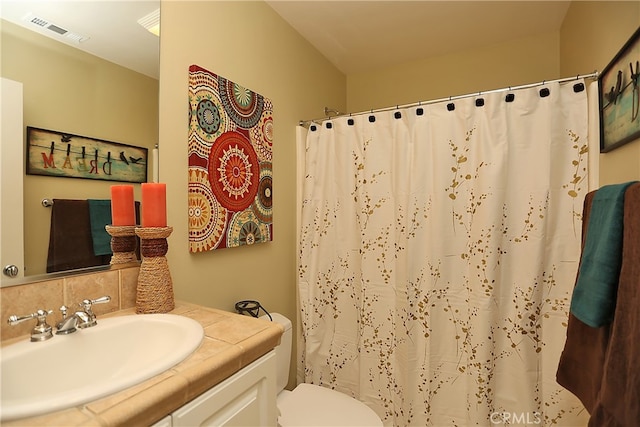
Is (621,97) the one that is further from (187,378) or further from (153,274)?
(153,274)

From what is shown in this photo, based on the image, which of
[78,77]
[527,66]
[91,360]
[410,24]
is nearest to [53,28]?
[78,77]

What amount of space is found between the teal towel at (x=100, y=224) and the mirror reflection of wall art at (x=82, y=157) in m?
0.09

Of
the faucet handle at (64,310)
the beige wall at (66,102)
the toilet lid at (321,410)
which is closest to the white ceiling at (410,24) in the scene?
the beige wall at (66,102)

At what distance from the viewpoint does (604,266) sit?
844mm

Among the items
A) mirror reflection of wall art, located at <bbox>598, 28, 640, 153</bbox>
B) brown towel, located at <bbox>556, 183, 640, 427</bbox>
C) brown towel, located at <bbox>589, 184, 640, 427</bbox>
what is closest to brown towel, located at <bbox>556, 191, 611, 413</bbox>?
brown towel, located at <bbox>556, 183, 640, 427</bbox>

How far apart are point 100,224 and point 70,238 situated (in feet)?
0.31

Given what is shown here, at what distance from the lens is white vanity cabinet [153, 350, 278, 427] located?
0.67 meters

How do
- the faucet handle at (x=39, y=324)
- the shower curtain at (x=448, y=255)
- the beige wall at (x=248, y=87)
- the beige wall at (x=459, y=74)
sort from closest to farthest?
1. the faucet handle at (x=39, y=324)
2. the beige wall at (x=248, y=87)
3. the shower curtain at (x=448, y=255)
4. the beige wall at (x=459, y=74)

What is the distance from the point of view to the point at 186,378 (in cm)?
65

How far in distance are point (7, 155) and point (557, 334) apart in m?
2.09

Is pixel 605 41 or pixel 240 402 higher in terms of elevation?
pixel 605 41

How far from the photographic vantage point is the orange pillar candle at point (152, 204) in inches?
40.4

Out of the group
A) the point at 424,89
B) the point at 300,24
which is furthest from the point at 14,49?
the point at 424,89

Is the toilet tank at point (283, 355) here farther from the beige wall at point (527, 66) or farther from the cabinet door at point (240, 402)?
the beige wall at point (527, 66)
